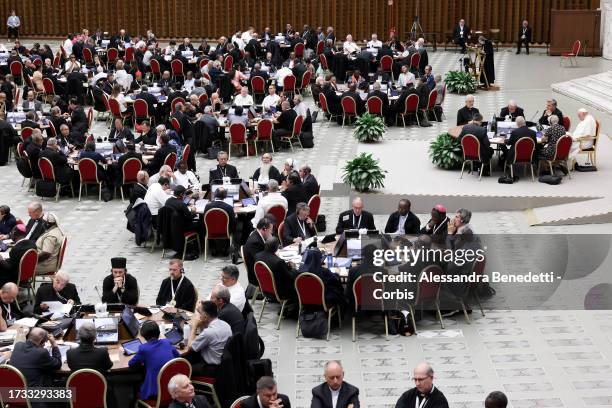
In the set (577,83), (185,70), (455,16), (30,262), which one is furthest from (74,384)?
(455,16)

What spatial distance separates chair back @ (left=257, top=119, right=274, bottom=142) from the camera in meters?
22.3

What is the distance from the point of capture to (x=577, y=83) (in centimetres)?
3020

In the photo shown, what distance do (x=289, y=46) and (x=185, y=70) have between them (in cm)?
410

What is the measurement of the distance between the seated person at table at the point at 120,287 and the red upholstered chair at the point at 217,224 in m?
3.19

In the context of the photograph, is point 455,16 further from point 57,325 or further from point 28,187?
point 57,325

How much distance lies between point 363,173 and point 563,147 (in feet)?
12.0

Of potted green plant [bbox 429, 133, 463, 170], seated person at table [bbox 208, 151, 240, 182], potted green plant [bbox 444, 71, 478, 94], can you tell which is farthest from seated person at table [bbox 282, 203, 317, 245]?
potted green plant [bbox 444, 71, 478, 94]

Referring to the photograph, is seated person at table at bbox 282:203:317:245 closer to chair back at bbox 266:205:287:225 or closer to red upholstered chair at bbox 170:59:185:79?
chair back at bbox 266:205:287:225

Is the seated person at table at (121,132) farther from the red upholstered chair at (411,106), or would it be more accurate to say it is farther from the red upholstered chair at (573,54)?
the red upholstered chair at (573,54)

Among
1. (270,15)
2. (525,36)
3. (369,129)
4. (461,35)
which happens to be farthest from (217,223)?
(270,15)

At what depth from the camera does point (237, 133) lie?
878 inches

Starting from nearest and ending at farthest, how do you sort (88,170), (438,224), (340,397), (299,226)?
(340,397)
(438,224)
(299,226)
(88,170)

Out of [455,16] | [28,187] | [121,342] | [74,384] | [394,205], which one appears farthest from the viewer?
[455,16]

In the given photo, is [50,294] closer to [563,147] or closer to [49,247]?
[49,247]
